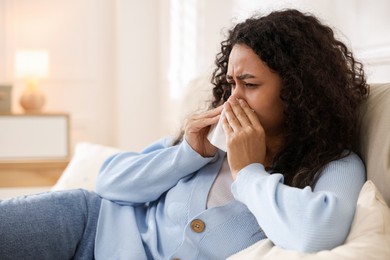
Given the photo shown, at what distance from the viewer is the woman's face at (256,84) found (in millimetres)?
1367

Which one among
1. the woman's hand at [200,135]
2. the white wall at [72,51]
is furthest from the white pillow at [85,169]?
the white wall at [72,51]

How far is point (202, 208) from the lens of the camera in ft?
4.51

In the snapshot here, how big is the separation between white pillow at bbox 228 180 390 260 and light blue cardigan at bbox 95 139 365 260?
0.03 metres

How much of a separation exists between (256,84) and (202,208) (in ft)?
1.01

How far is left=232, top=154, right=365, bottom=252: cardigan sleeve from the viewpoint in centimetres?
100

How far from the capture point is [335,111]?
133cm

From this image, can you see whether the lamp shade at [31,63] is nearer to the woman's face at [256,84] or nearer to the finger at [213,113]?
the finger at [213,113]

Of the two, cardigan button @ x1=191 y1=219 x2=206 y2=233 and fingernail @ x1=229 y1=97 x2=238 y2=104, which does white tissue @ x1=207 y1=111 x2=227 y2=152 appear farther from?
cardigan button @ x1=191 y1=219 x2=206 y2=233

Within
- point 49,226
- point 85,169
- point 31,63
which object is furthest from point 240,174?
point 31,63

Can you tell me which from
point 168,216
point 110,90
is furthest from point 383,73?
point 110,90

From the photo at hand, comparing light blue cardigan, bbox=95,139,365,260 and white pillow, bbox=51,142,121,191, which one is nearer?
light blue cardigan, bbox=95,139,365,260

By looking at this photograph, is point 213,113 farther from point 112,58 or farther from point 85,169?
point 112,58

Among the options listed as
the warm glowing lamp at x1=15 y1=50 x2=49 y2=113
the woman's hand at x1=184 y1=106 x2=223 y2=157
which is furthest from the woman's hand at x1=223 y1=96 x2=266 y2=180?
the warm glowing lamp at x1=15 y1=50 x2=49 y2=113

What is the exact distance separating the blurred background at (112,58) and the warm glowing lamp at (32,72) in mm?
44
